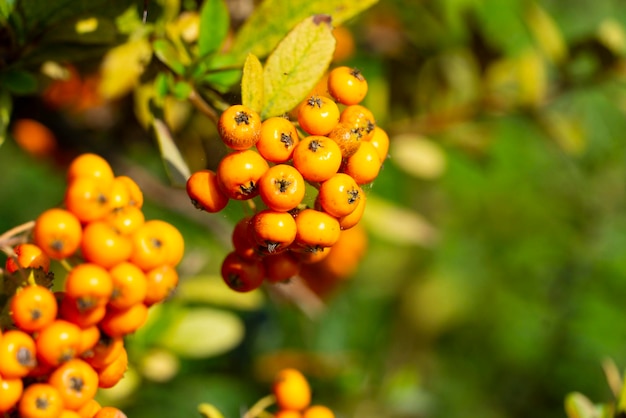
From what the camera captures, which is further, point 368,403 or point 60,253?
point 368,403

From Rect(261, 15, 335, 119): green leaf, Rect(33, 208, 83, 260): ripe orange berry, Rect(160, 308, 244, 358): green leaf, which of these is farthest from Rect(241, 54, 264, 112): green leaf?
Rect(160, 308, 244, 358): green leaf

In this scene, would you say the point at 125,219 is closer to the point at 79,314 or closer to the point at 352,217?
the point at 79,314

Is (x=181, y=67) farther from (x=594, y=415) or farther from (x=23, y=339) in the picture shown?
(x=594, y=415)

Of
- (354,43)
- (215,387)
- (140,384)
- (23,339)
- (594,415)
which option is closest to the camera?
(23,339)

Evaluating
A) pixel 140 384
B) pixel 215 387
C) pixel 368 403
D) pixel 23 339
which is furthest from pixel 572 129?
pixel 23 339

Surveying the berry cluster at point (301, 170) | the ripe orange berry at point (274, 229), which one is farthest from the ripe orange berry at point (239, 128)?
the ripe orange berry at point (274, 229)
